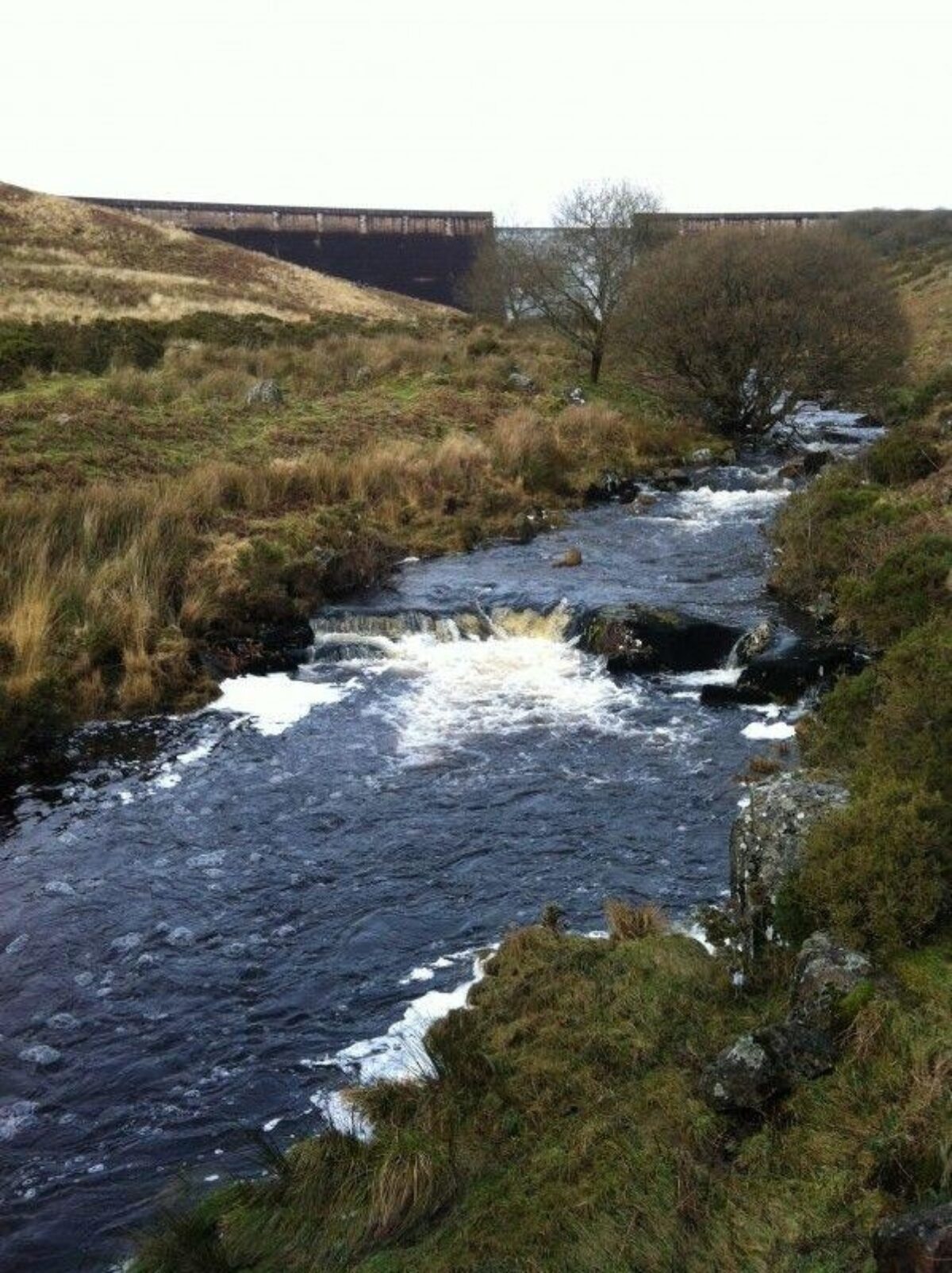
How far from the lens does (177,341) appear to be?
3106 centimetres

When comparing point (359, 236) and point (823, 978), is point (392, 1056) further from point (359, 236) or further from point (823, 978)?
point (359, 236)

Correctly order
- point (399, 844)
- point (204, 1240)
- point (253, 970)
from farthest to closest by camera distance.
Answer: point (399, 844), point (253, 970), point (204, 1240)

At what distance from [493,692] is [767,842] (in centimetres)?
652

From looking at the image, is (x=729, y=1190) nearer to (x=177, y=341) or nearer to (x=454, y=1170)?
(x=454, y=1170)

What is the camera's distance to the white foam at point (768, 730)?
10.7m

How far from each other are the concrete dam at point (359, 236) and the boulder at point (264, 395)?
4501 cm

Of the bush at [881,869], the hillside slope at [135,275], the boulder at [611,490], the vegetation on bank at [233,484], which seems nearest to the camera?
the bush at [881,869]

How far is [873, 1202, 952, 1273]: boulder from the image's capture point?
3002 mm

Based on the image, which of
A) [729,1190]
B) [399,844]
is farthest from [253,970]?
[729,1190]

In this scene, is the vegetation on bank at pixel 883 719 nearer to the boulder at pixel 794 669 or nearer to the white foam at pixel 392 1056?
the boulder at pixel 794 669

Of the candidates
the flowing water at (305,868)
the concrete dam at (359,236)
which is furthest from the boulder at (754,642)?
the concrete dam at (359,236)

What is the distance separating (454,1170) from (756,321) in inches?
926

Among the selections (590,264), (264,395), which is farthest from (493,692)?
(590,264)

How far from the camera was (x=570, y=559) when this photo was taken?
1714cm
